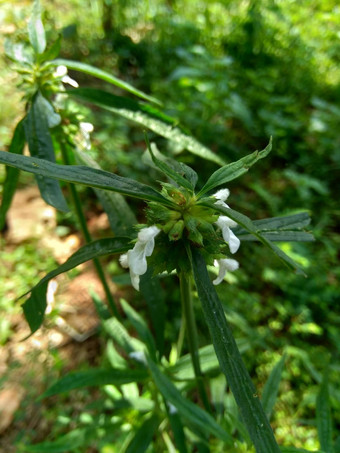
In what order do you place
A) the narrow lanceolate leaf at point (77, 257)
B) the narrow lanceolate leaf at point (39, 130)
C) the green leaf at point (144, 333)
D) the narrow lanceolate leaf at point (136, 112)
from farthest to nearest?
the green leaf at point (144, 333) → the narrow lanceolate leaf at point (136, 112) → the narrow lanceolate leaf at point (39, 130) → the narrow lanceolate leaf at point (77, 257)

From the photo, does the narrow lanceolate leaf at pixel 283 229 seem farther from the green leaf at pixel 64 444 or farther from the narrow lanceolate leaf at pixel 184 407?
the green leaf at pixel 64 444

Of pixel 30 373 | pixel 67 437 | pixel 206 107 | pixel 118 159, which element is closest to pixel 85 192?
pixel 118 159

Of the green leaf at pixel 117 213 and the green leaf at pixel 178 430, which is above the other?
the green leaf at pixel 117 213

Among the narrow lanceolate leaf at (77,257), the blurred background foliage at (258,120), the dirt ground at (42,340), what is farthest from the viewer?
the blurred background foliage at (258,120)

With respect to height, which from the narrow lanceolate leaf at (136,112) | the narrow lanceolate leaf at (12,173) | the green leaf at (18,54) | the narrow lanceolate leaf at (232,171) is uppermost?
the narrow lanceolate leaf at (232,171)

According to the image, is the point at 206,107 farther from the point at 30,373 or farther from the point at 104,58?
the point at 30,373

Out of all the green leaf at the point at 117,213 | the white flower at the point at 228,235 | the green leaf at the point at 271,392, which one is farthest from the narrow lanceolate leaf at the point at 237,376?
the green leaf at the point at 271,392

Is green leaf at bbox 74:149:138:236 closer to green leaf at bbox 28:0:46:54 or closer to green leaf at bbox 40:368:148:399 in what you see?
green leaf at bbox 28:0:46:54
